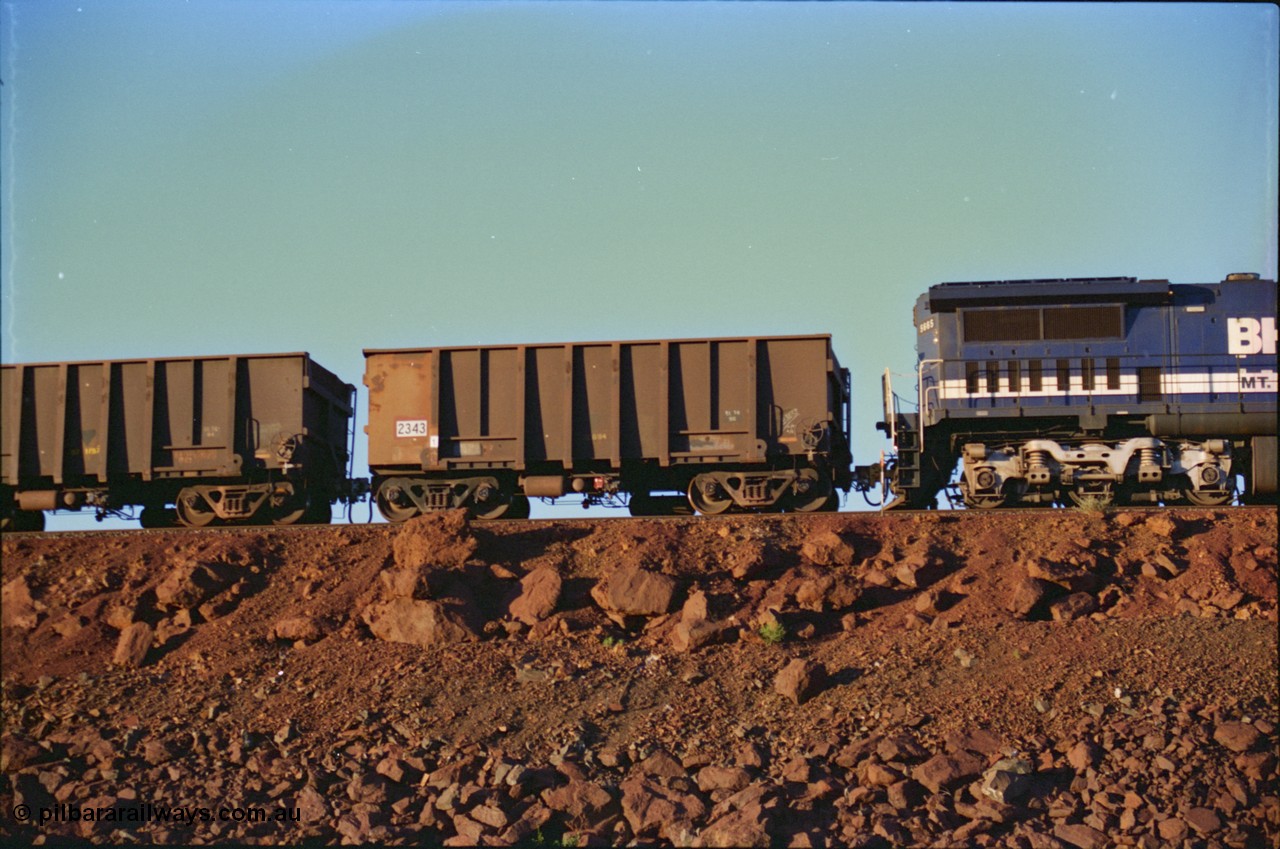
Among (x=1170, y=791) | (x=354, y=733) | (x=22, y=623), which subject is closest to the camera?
(x=1170, y=791)

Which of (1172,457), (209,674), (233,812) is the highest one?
(1172,457)

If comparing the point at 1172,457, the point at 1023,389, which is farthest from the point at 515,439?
the point at 1172,457

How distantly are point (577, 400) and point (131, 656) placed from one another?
8.10m

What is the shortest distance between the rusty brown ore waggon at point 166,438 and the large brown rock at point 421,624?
6072 mm

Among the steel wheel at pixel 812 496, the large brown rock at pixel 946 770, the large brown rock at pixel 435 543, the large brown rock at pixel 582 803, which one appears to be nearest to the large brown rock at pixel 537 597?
the large brown rock at pixel 435 543

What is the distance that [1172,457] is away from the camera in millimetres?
19750

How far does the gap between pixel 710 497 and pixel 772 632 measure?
18.7 feet

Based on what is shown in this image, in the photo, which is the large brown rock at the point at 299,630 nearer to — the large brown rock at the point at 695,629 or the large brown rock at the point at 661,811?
the large brown rock at the point at 695,629

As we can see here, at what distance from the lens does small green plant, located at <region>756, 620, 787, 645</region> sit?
47.0ft

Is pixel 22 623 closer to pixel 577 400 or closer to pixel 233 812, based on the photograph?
pixel 233 812

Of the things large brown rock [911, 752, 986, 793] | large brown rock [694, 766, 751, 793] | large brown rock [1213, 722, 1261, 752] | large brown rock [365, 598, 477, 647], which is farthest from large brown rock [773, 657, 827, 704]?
large brown rock [1213, 722, 1261, 752]

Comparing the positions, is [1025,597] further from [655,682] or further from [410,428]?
[410,428]

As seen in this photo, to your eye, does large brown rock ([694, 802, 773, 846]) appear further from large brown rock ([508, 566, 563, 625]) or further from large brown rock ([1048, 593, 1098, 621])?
large brown rock ([1048, 593, 1098, 621])
